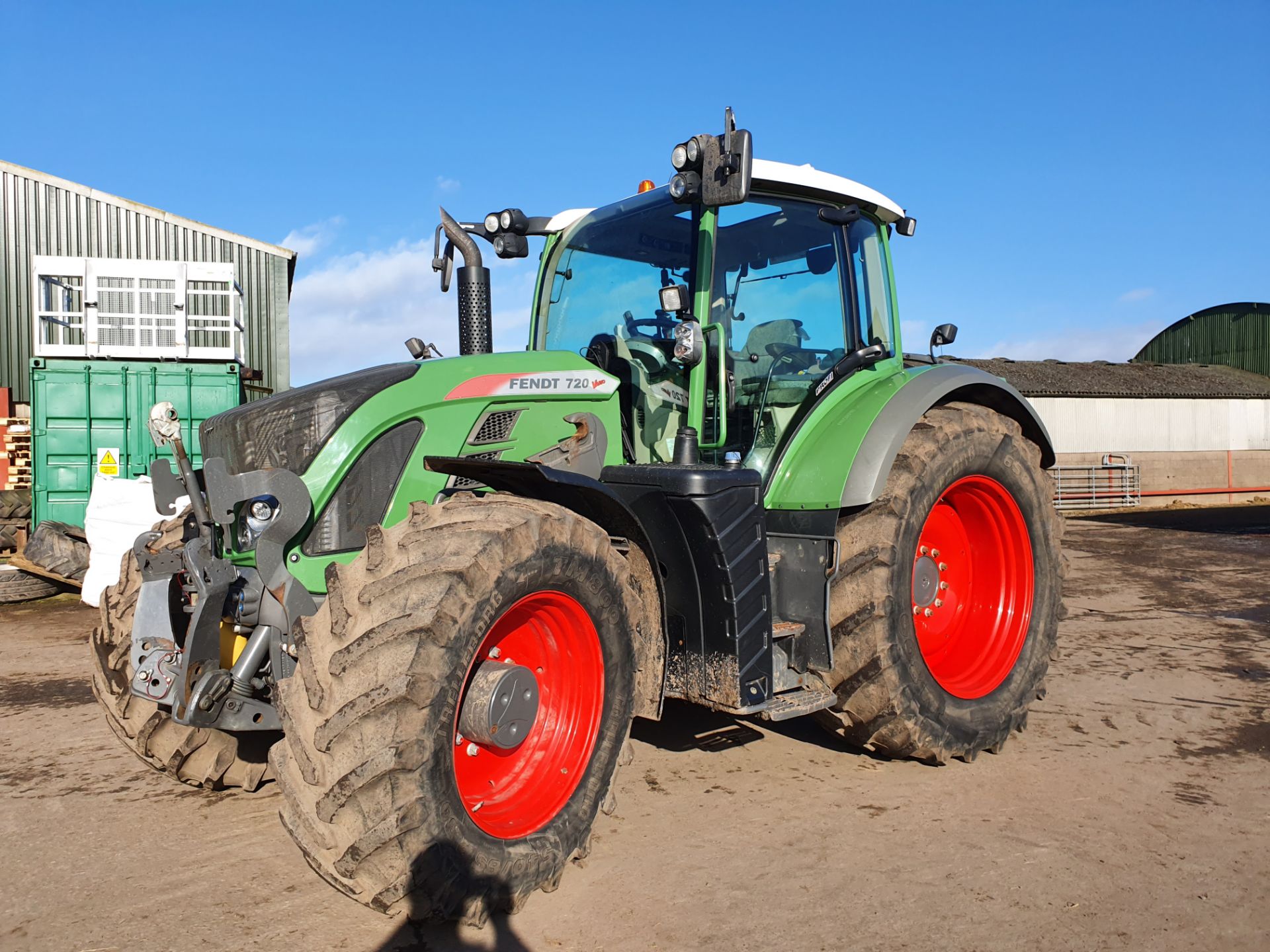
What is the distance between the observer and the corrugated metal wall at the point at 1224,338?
35.8 meters

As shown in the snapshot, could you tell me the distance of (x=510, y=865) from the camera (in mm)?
2885

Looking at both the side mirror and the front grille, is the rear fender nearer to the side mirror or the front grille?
the side mirror

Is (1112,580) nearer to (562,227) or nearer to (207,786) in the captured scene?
(562,227)

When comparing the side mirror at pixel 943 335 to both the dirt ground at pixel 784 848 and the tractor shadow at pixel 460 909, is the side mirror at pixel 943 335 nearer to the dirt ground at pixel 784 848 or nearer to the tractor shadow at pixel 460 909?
the dirt ground at pixel 784 848

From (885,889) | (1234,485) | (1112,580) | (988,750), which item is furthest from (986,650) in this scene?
(1234,485)

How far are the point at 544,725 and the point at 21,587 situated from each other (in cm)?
806

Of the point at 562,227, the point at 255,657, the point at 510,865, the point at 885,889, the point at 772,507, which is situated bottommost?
the point at 885,889

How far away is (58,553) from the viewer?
9.50m

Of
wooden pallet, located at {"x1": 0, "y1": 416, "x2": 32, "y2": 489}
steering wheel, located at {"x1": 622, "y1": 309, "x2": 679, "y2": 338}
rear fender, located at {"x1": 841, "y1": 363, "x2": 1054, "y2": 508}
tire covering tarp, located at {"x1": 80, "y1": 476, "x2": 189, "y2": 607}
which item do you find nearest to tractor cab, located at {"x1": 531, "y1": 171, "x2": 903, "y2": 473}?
steering wheel, located at {"x1": 622, "y1": 309, "x2": 679, "y2": 338}

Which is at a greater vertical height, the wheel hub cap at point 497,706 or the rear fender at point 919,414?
the rear fender at point 919,414

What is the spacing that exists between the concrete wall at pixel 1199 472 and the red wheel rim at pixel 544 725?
2369 centimetres

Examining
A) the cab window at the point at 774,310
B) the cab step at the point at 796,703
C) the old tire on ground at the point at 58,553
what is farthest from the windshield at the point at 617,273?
the old tire on ground at the point at 58,553

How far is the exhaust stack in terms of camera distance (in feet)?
13.7

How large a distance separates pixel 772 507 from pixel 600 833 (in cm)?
142
